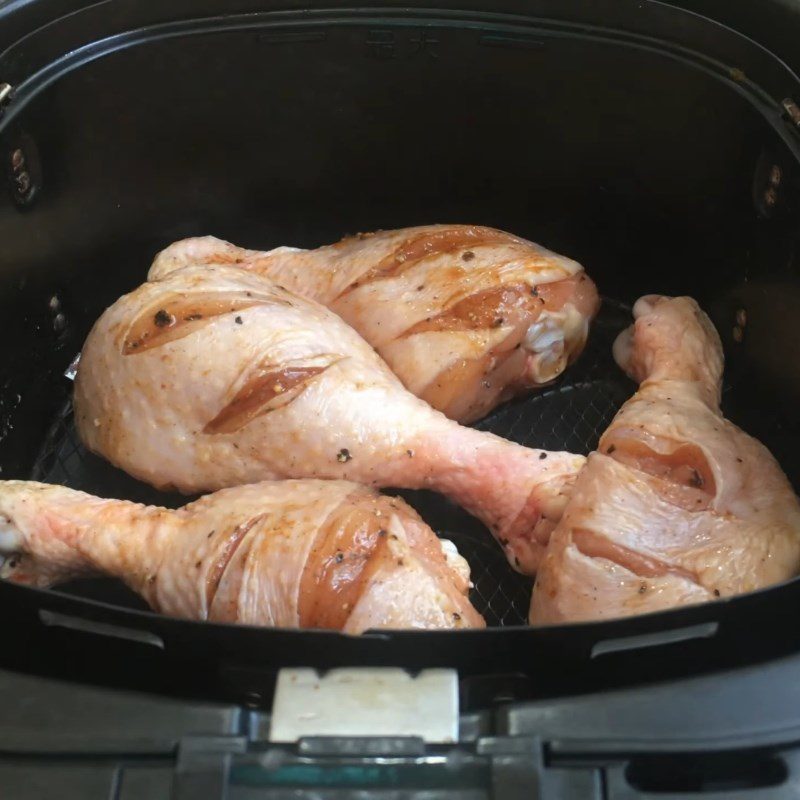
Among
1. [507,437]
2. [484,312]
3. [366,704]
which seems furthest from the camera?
[507,437]

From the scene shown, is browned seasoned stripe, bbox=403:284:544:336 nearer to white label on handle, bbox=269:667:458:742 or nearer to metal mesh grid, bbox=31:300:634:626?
metal mesh grid, bbox=31:300:634:626

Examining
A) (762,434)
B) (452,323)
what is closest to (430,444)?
(452,323)

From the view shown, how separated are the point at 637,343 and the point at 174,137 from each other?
0.98 meters

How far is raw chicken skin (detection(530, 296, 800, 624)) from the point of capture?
3.89 feet

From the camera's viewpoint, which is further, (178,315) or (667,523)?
(178,315)

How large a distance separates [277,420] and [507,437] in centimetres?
53

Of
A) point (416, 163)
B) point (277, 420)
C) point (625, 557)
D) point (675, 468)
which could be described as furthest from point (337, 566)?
point (416, 163)

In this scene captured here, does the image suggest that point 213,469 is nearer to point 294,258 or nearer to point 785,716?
point 294,258

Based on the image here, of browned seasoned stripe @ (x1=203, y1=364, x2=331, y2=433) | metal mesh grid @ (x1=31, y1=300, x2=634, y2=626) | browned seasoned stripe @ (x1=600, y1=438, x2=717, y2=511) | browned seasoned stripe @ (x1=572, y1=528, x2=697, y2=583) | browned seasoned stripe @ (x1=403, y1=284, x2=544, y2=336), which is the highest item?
browned seasoned stripe @ (x1=403, y1=284, x2=544, y2=336)

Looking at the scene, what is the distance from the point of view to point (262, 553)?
1.23 metres

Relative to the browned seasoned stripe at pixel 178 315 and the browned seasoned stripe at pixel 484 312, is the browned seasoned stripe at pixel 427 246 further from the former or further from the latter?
the browned seasoned stripe at pixel 178 315

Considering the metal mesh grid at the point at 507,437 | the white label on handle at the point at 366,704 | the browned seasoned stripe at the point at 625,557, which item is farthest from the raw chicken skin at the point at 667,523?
the white label on handle at the point at 366,704

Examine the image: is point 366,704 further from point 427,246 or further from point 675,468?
point 427,246

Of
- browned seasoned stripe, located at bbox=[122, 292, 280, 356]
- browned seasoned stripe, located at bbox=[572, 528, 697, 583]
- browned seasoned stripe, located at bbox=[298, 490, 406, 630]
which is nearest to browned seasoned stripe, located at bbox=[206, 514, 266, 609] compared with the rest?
browned seasoned stripe, located at bbox=[298, 490, 406, 630]
